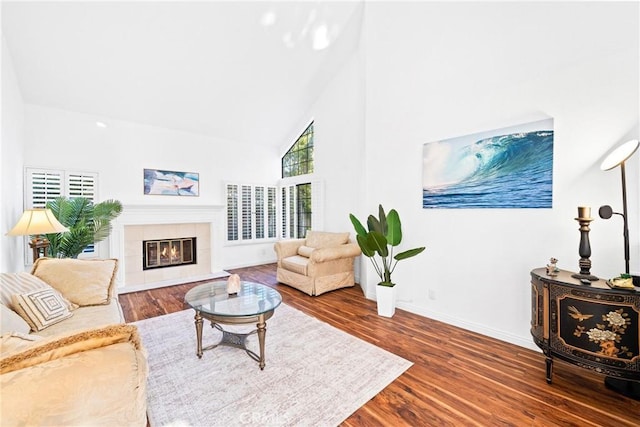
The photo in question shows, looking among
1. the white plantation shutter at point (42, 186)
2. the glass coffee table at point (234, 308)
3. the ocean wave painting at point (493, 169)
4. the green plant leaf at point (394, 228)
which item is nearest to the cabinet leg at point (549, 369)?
the ocean wave painting at point (493, 169)

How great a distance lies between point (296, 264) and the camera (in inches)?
167

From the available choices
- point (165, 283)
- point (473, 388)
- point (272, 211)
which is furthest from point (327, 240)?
point (473, 388)

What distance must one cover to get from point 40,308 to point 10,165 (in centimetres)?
209

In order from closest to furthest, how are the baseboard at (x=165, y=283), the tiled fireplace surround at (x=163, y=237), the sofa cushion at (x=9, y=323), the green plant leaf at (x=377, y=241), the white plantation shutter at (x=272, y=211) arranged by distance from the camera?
the sofa cushion at (x=9, y=323), the green plant leaf at (x=377, y=241), the baseboard at (x=165, y=283), the tiled fireplace surround at (x=163, y=237), the white plantation shutter at (x=272, y=211)

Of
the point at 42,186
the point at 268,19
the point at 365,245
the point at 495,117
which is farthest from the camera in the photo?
the point at 42,186

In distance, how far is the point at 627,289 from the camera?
67.9 inches

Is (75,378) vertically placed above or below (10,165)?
below

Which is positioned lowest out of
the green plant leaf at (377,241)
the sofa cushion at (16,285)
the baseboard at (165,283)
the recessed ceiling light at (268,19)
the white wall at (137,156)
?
the baseboard at (165,283)

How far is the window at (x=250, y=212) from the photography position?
19.3 feet

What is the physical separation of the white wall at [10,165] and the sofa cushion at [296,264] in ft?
10.3

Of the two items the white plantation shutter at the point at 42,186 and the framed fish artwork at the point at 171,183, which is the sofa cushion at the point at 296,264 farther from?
the white plantation shutter at the point at 42,186

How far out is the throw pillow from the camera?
1.83m

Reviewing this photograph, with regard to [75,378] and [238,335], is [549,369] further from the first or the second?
[75,378]

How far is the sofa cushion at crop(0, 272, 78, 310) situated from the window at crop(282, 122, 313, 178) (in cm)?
451
